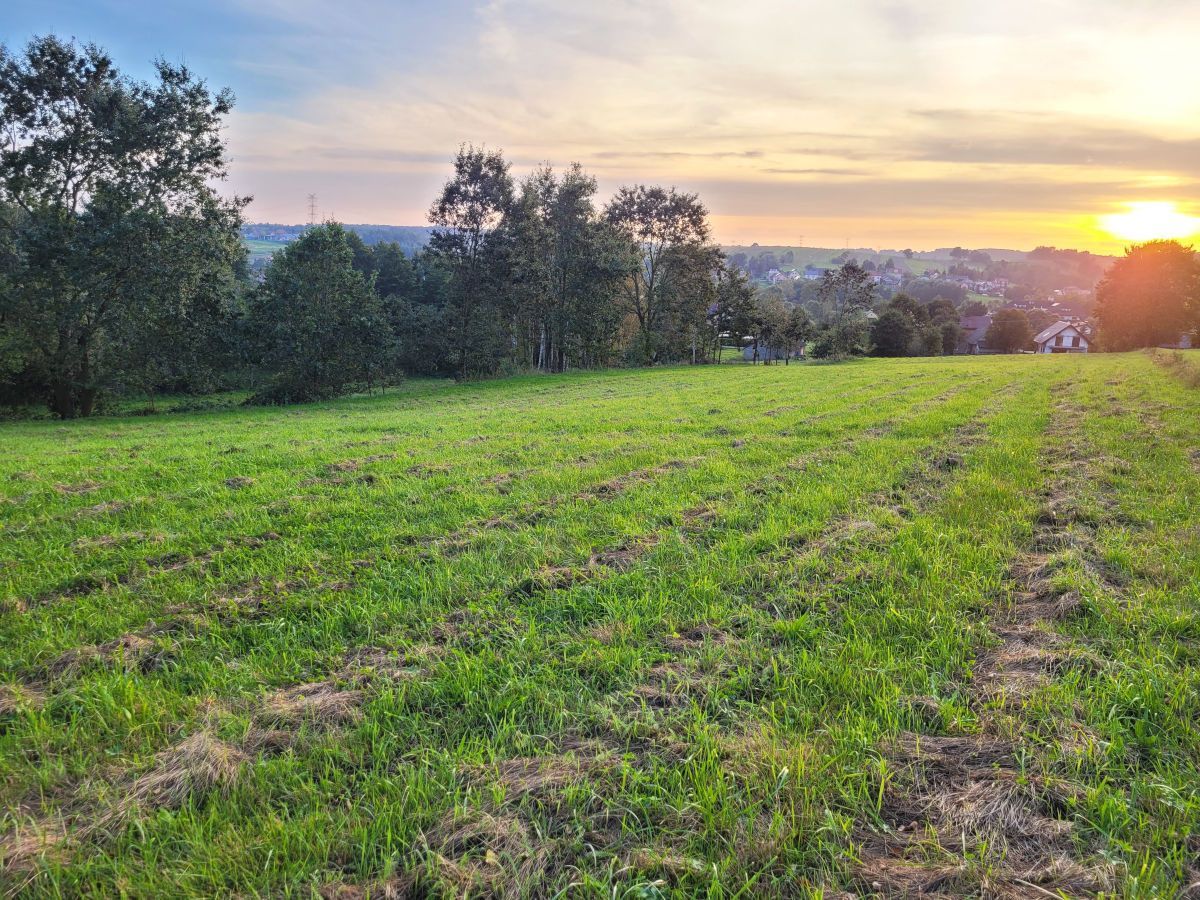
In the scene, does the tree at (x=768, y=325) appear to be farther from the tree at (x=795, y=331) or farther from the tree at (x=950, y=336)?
the tree at (x=950, y=336)

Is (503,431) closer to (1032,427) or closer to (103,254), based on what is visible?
(1032,427)

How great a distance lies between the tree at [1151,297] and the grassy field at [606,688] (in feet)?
210

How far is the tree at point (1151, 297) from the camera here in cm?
5212

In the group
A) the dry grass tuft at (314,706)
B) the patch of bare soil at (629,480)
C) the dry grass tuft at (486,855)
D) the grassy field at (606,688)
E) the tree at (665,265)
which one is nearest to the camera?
the dry grass tuft at (486,855)

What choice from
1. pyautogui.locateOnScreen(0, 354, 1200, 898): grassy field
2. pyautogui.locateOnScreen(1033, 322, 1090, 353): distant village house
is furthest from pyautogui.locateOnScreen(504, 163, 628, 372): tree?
pyautogui.locateOnScreen(1033, 322, 1090, 353): distant village house

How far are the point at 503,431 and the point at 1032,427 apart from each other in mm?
10321

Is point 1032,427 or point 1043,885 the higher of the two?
point 1032,427

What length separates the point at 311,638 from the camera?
3.71 metres

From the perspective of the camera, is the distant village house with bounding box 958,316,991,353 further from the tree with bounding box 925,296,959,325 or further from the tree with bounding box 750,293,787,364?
the tree with bounding box 750,293,787,364

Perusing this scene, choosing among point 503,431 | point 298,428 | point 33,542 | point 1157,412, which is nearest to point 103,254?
point 298,428

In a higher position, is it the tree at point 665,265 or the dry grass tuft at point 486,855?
the tree at point 665,265

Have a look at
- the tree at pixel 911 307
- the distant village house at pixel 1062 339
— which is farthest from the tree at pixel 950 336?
the distant village house at pixel 1062 339

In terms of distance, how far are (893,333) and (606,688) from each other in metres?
69.2

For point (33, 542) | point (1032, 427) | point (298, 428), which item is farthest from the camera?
point (298, 428)
